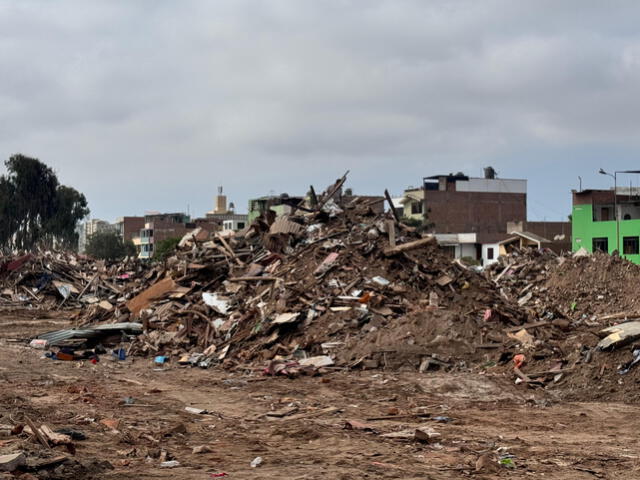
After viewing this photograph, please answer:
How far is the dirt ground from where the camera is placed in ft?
22.5

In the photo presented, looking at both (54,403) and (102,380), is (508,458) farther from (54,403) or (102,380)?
(102,380)

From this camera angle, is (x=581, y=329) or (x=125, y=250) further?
(x=125, y=250)

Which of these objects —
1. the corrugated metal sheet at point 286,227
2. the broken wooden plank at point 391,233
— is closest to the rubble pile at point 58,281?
the corrugated metal sheet at point 286,227

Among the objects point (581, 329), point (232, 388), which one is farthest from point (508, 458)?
point (581, 329)

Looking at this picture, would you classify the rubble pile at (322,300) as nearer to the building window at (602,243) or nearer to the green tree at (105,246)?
the building window at (602,243)

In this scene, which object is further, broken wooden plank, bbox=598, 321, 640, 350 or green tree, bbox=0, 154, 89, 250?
green tree, bbox=0, 154, 89, 250

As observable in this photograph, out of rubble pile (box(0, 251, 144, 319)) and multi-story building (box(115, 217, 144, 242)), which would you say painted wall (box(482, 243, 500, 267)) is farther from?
multi-story building (box(115, 217, 144, 242))

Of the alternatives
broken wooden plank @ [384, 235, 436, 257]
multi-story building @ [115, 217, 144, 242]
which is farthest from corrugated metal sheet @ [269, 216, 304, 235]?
multi-story building @ [115, 217, 144, 242]

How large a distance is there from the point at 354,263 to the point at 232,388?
5849mm

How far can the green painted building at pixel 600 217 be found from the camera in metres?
45.4

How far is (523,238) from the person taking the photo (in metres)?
55.4

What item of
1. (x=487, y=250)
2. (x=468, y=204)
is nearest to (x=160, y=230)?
(x=468, y=204)

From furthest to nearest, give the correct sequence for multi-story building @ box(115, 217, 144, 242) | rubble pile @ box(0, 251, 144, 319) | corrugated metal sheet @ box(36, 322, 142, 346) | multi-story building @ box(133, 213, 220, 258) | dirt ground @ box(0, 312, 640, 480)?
multi-story building @ box(115, 217, 144, 242), multi-story building @ box(133, 213, 220, 258), rubble pile @ box(0, 251, 144, 319), corrugated metal sheet @ box(36, 322, 142, 346), dirt ground @ box(0, 312, 640, 480)

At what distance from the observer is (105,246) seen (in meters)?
72.3
